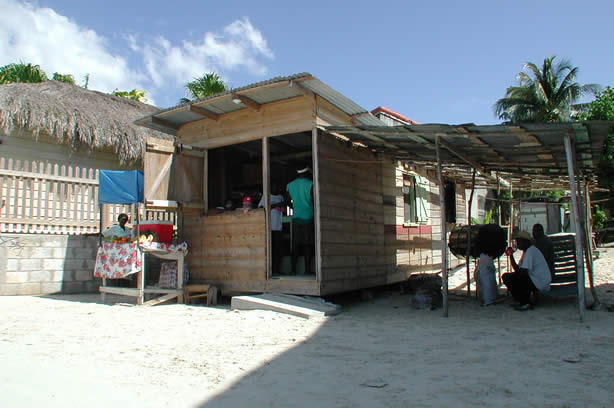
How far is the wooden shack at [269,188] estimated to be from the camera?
276 inches

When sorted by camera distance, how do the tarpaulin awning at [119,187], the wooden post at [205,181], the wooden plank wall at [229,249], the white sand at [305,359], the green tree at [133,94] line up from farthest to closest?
the green tree at [133,94] → the wooden post at [205,181] → the tarpaulin awning at [119,187] → the wooden plank wall at [229,249] → the white sand at [305,359]

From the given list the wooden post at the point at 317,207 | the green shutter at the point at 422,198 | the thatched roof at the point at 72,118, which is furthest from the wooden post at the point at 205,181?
the green shutter at the point at 422,198

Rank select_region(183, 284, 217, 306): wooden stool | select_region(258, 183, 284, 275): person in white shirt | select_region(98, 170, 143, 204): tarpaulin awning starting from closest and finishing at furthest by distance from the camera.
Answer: select_region(183, 284, 217, 306): wooden stool < select_region(258, 183, 284, 275): person in white shirt < select_region(98, 170, 143, 204): tarpaulin awning

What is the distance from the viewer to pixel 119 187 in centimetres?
799

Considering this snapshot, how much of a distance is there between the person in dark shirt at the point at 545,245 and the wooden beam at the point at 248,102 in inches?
192

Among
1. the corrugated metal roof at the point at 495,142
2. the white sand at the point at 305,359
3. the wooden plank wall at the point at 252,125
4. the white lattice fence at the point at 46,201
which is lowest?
the white sand at the point at 305,359

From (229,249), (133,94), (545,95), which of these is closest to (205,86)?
(133,94)

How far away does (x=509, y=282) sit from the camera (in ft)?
21.9

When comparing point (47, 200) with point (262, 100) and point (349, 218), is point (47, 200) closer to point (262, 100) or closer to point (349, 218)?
point (262, 100)

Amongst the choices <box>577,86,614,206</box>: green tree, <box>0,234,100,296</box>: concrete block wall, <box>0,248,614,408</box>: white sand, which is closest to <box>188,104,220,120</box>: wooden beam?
<box>0,248,614,408</box>: white sand

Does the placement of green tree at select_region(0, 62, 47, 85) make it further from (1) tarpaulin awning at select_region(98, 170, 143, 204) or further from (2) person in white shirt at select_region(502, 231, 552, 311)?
(2) person in white shirt at select_region(502, 231, 552, 311)

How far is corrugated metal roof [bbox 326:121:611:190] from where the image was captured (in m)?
5.57

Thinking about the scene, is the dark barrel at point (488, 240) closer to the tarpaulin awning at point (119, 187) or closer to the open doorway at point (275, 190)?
the open doorway at point (275, 190)

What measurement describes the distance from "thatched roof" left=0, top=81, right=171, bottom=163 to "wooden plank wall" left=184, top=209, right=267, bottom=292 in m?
4.29
